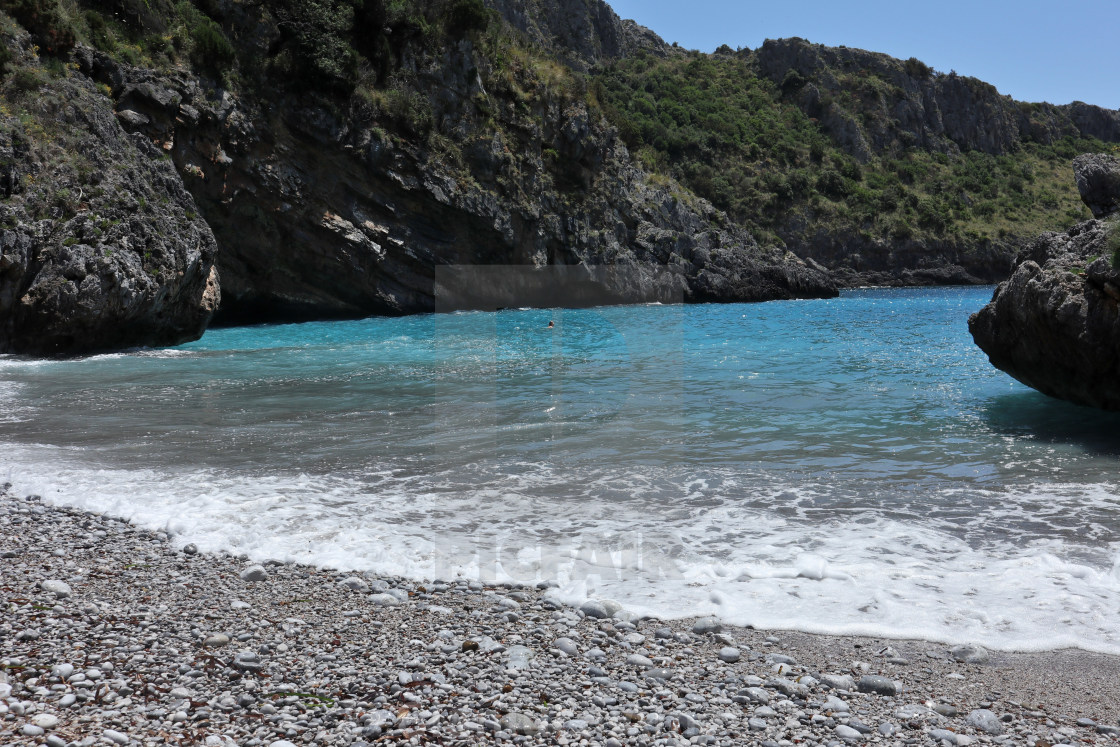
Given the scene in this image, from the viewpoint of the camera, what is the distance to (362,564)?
5477 millimetres

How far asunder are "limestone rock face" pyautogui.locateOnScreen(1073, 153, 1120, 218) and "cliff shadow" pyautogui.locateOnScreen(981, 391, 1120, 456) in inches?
125

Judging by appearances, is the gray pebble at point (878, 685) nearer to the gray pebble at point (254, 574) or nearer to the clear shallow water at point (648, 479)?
the clear shallow water at point (648, 479)

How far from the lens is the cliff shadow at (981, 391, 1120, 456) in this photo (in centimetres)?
949

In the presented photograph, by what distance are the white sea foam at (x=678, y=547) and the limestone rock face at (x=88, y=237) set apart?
11.7 meters

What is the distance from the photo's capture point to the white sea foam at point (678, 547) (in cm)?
468

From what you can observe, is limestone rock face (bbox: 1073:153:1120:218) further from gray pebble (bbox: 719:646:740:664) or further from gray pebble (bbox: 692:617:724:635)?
gray pebble (bbox: 719:646:740:664)

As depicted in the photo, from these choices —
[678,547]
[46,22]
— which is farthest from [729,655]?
[46,22]

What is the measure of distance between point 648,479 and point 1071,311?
6764 mm

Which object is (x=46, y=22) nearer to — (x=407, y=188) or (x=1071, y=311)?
(x=407, y=188)

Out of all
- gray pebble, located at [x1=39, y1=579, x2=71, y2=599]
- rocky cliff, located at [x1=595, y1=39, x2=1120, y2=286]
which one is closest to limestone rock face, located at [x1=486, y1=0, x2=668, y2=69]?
rocky cliff, located at [x1=595, y1=39, x2=1120, y2=286]

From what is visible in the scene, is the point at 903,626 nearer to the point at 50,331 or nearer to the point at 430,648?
the point at 430,648

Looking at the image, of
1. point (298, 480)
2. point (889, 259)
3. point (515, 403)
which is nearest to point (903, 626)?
point (298, 480)

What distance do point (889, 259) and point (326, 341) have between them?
6891 cm

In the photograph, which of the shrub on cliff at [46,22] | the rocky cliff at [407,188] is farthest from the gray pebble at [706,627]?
the rocky cliff at [407,188]
